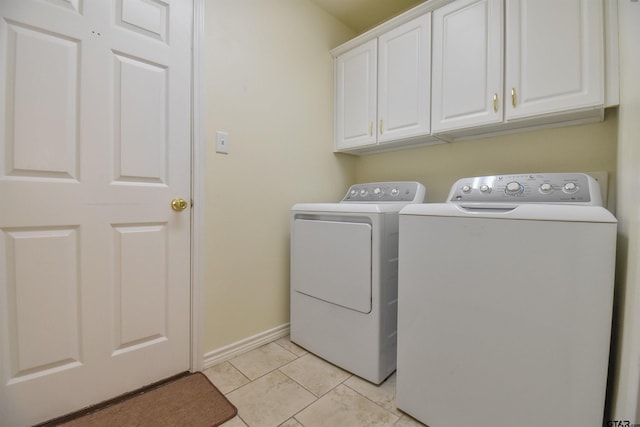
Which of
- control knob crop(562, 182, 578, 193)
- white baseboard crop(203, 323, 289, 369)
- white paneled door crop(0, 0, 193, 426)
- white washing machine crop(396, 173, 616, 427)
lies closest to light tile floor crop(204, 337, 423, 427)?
white baseboard crop(203, 323, 289, 369)

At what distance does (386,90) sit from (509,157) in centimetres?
86

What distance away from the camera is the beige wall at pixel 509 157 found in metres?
1.37

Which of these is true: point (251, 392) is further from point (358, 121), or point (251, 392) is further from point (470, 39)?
point (470, 39)

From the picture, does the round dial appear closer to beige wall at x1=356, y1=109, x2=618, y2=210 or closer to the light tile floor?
beige wall at x1=356, y1=109, x2=618, y2=210

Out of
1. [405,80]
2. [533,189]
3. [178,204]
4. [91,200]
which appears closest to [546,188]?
[533,189]

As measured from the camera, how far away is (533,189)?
49.8 inches

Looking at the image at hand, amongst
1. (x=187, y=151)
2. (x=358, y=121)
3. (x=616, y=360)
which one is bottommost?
(x=616, y=360)

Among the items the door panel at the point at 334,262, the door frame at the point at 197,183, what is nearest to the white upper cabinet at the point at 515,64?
the door panel at the point at 334,262

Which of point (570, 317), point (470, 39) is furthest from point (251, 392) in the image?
point (470, 39)

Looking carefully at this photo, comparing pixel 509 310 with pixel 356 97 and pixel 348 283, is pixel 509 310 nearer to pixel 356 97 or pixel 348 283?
pixel 348 283

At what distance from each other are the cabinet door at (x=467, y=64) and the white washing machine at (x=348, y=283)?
49 centimetres

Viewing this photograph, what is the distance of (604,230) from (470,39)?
1209 millimetres

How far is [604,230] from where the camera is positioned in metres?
0.79

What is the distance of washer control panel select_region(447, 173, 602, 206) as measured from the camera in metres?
1.16
